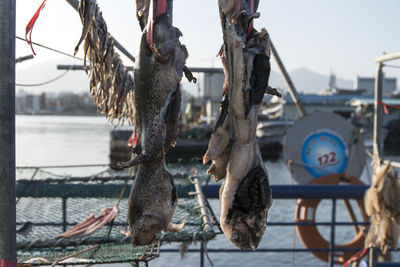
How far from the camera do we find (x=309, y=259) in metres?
16.9

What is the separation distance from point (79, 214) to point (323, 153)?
4.82 m

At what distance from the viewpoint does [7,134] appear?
2.19 m

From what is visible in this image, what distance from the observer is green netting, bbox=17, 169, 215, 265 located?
146 inches

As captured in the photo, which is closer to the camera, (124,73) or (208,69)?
(124,73)

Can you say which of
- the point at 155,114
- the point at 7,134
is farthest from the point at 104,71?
the point at 155,114

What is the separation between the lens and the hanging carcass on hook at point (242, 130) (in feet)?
6.45

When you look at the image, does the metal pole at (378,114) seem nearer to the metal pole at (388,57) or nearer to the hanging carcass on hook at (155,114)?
the metal pole at (388,57)

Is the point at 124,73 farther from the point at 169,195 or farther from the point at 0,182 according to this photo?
the point at 169,195

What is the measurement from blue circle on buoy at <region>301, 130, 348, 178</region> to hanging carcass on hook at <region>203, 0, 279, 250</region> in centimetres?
665

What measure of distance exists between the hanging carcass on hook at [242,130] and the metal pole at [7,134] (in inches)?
34.3

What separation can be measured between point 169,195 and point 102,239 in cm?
199

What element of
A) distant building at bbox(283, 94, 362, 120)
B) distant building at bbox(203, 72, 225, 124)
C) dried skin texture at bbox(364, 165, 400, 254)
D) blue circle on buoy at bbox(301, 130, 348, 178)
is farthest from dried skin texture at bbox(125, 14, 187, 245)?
distant building at bbox(203, 72, 225, 124)

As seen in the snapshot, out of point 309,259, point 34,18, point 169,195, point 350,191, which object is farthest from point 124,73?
point 309,259

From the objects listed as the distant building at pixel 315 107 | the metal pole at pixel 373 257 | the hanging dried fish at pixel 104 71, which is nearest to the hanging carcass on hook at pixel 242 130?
the hanging dried fish at pixel 104 71
